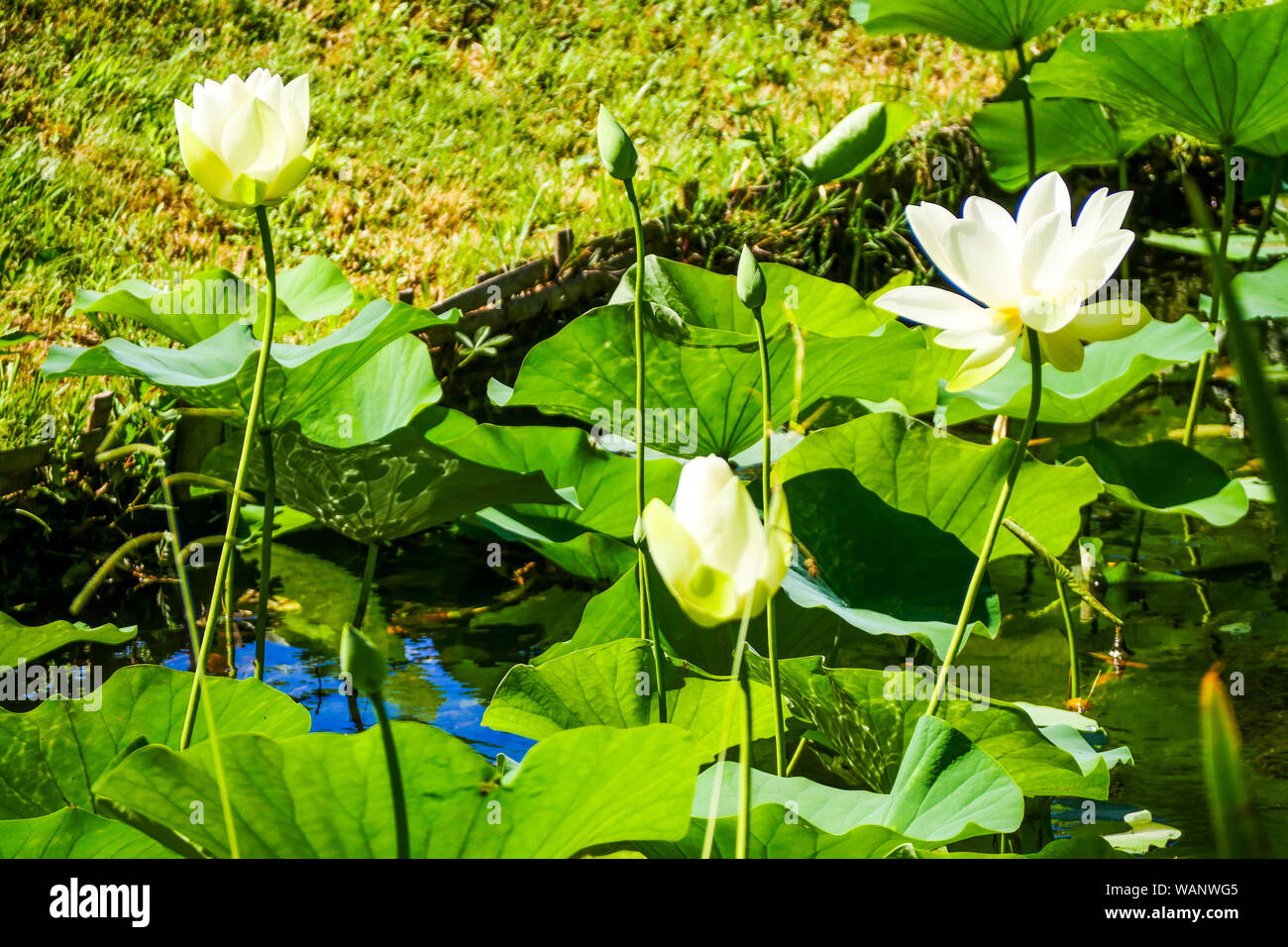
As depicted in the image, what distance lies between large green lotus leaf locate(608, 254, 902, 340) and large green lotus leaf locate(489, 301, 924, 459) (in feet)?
0.15

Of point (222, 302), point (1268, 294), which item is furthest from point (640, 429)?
point (1268, 294)

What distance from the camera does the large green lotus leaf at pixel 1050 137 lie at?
2.12 m

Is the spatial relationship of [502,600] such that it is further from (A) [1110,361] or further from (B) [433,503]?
(A) [1110,361]

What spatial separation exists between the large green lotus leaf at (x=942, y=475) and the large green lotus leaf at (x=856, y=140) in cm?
80

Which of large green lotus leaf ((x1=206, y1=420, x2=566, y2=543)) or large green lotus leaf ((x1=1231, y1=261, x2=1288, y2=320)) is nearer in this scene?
large green lotus leaf ((x1=206, y1=420, x2=566, y2=543))

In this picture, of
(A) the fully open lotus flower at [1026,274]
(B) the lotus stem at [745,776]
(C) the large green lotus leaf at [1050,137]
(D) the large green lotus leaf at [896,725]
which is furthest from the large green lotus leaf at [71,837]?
(C) the large green lotus leaf at [1050,137]

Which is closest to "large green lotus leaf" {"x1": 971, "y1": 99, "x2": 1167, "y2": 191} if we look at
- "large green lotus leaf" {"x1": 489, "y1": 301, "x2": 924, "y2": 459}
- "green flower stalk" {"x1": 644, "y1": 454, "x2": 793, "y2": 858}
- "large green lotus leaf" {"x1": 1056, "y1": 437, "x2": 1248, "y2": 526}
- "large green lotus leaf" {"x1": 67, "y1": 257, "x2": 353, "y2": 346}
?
"large green lotus leaf" {"x1": 1056, "y1": 437, "x2": 1248, "y2": 526}

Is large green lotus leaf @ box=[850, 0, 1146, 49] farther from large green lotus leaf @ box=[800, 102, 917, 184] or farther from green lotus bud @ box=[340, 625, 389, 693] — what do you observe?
green lotus bud @ box=[340, 625, 389, 693]

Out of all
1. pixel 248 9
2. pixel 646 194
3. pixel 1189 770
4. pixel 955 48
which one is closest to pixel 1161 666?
pixel 1189 770

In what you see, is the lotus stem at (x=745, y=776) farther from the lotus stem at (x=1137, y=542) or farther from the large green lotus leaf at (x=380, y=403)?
the lotus stem at (x=1137, y=542)

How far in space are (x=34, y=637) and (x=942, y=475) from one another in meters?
0.87

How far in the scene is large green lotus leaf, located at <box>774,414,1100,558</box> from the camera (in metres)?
1.12

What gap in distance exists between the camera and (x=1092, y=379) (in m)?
1.62

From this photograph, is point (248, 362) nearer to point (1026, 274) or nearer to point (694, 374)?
point (694, 374)
